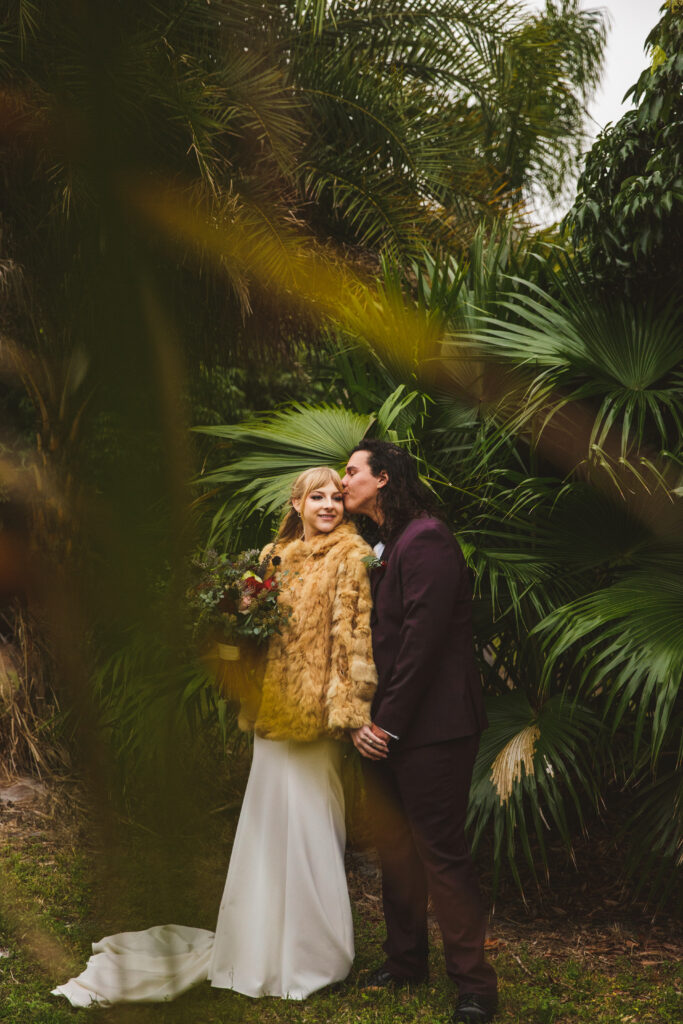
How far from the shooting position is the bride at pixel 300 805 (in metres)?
3.07

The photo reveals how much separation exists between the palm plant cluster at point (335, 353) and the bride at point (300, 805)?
506 millimetres

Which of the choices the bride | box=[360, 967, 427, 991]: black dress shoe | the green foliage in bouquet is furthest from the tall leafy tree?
box=[360, 967, 427, 991]: black dress shoe

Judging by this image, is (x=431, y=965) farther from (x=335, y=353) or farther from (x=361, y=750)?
(x=335, y=353)

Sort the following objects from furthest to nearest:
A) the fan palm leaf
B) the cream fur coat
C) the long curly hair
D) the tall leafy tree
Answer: the tall leafy tree < the fan palm leaf < the long curly hair < the cream fur coat

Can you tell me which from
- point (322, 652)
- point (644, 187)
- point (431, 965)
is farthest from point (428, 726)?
point (644, 187)

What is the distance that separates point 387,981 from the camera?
3221 millimetres

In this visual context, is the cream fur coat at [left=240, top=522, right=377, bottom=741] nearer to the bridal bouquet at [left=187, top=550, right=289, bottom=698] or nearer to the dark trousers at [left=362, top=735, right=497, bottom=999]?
the bridal bouquet at [left=187, top=550, right=289, bottom=698]

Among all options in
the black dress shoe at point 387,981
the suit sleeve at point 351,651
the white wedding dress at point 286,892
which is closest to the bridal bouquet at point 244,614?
the suit sleeve at point 351,651

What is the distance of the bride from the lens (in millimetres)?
3074

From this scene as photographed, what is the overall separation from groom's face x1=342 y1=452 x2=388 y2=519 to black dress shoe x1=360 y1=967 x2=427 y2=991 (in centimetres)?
161

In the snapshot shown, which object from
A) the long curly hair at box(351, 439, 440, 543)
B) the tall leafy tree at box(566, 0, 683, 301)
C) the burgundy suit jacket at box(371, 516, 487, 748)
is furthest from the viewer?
the tall leafy tree at box(566, 0, 683, 301)

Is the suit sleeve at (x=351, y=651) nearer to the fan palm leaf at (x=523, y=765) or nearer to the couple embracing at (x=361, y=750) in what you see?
the couple embracing at (x=361, y=750)

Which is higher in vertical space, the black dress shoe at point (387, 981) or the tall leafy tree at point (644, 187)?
the tall leafy tree at point (644, 187)

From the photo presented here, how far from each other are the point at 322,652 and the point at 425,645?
41 centimetres
